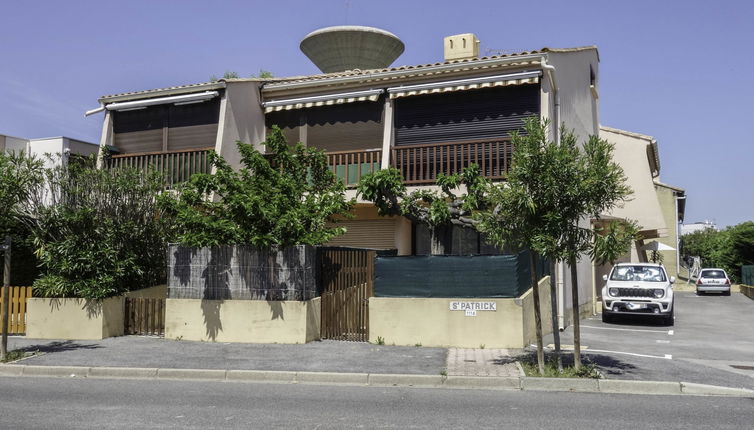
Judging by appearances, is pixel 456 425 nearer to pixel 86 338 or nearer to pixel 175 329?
pixel 175 329

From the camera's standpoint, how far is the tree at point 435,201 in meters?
12.2

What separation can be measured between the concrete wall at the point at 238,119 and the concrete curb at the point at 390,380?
24.6ft

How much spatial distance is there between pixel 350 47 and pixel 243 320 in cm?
1229

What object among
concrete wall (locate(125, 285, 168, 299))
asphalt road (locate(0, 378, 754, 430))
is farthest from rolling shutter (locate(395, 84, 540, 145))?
asphalt road (locate(0, 378, 754, 430))

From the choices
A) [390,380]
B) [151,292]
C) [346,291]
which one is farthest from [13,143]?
[390,380]

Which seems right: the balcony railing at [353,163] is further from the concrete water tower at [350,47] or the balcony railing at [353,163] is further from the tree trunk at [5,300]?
the tree trunk at [5,300]

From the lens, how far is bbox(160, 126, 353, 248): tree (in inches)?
475

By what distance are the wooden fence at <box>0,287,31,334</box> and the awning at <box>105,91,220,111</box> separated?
21.1ft

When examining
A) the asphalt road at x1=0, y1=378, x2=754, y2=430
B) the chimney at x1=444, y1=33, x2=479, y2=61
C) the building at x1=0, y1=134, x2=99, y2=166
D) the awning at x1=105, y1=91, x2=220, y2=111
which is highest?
the chimney at x1=444, y1=33, x2=479, y2=61

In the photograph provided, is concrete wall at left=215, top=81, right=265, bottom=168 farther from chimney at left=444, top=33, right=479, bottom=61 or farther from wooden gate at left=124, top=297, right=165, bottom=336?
chimney at left=444, top=33, right=479, bottom=61

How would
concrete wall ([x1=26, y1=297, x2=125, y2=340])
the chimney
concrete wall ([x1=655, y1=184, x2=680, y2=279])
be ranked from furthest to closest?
concrete wall ([x1=655, y1=184, x2=680, y2=279]) → the chimney → concrete wall ([x1=26, y1=297, x2=125, y2=340])

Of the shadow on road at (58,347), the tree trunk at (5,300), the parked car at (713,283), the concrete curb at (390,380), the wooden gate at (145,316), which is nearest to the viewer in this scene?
the concrete curb at (390,380)

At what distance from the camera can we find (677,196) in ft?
130

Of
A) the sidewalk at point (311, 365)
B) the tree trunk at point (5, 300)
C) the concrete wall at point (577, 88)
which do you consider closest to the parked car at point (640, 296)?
the concrete wall at point (577, 88)
